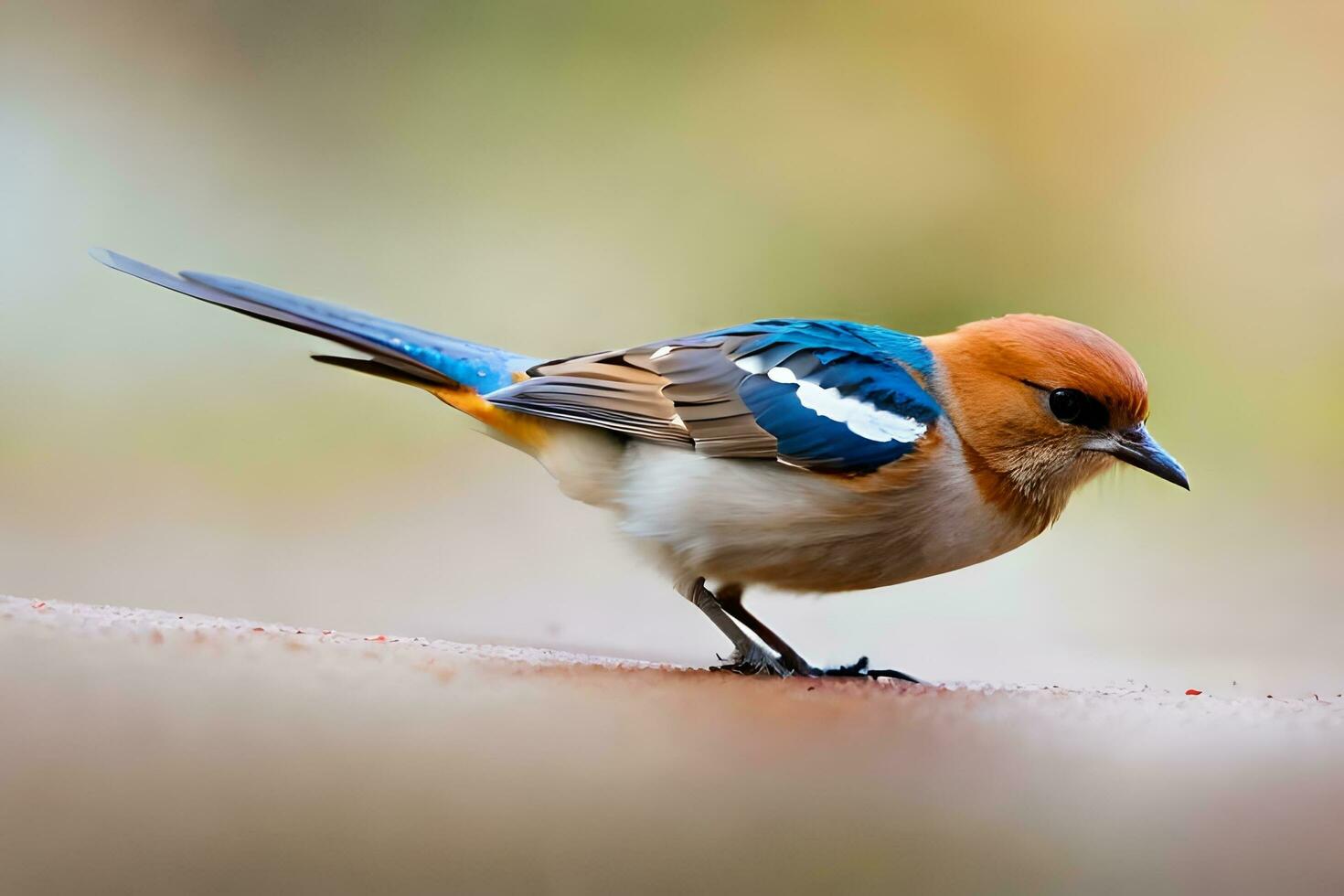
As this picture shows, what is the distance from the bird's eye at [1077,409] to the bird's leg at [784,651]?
0.52m

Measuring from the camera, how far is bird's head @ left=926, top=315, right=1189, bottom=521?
2.27m

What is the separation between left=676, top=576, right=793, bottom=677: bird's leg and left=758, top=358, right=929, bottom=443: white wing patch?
1.25 feet

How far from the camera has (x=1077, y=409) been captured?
90.5 inches

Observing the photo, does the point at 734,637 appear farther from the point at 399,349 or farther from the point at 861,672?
the point at 399,349


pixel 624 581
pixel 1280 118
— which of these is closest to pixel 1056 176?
pixel 1280 118

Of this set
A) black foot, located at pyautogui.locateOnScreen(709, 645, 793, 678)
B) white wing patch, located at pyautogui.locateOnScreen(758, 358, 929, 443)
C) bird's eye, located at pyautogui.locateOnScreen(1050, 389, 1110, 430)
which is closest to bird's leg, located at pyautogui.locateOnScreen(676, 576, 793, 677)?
black foot, located at pyautogui.locateOnScreen(709, 645, 793, 678)

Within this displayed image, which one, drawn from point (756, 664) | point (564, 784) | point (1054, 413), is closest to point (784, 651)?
point (756, 664)

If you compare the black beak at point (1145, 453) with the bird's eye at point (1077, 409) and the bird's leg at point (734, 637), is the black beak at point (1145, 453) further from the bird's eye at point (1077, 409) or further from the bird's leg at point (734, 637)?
the bird's leg at point (734, 637)

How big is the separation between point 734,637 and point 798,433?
1.32 ft

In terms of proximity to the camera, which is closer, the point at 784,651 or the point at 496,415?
the point at 784,651

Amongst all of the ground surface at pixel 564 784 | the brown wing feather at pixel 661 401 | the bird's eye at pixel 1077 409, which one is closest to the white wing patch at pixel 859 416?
the brown wing feather at pixel 661 401

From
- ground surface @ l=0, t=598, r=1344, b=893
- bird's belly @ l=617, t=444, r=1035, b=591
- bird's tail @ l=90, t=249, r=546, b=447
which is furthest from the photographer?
bird's tail @ l=90, t=249, r=546, b=447

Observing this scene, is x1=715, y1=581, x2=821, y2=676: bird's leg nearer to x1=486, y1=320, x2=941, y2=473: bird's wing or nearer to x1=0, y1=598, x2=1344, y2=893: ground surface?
x1=486, y1=320, x2=941, y2=473: bird's wing

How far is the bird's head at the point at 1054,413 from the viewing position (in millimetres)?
2273
